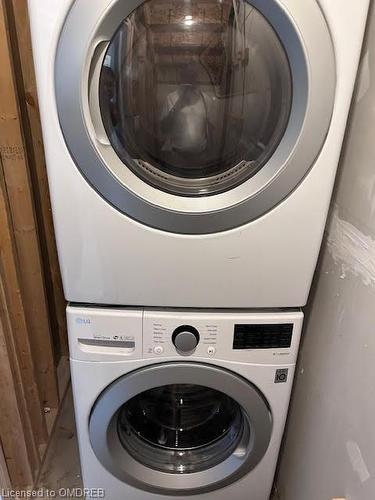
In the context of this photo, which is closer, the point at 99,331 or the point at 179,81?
the point at 179,81

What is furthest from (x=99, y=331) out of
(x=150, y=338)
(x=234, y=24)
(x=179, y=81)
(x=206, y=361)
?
(x=234, y=24)

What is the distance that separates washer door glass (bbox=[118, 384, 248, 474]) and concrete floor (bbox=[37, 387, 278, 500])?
1.06ft

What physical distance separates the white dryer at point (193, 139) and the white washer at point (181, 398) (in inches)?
→ 2.4

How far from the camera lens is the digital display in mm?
1112

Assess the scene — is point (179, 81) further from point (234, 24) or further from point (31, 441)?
point (31, 441)

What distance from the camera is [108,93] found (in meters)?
0.93

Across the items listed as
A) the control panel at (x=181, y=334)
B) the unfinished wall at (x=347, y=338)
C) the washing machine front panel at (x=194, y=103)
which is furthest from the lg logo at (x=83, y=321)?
the unfinished wall at (x=347, y=338)

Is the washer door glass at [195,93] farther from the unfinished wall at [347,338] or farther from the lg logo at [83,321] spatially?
the lg logo at [83,321]

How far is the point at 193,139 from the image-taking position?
0.99 metres

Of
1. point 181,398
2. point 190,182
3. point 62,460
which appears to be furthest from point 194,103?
point 62,460

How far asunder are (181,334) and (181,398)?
1.21 ft

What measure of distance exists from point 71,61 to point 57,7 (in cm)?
9

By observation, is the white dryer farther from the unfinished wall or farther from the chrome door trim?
the chrome door trim

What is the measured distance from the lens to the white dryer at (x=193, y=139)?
867mm
